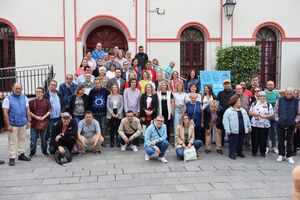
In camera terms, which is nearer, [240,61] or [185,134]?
[185,134]

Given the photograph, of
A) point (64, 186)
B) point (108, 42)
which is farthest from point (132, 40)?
point (64, 186)

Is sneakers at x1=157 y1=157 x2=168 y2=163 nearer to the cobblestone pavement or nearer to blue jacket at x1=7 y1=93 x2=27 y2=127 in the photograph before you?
the cobblestone pavement

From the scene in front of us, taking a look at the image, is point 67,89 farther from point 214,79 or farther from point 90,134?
point 214,79

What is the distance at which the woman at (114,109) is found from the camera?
29.7 feet

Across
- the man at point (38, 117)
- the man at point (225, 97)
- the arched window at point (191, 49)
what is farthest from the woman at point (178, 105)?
the arched window at point (191, 49)

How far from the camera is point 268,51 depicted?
637 inches

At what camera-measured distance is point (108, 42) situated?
52.1ft

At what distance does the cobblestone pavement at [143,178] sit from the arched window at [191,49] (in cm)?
774

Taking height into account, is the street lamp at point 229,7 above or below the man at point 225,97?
above

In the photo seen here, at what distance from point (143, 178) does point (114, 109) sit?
286 centimetres

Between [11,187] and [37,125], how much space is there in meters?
2.32

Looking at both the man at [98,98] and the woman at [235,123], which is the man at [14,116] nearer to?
the man at [98,98]

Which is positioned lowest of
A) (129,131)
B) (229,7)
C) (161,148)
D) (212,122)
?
(161,148)

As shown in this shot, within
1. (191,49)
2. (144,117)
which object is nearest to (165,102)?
(144,117)
